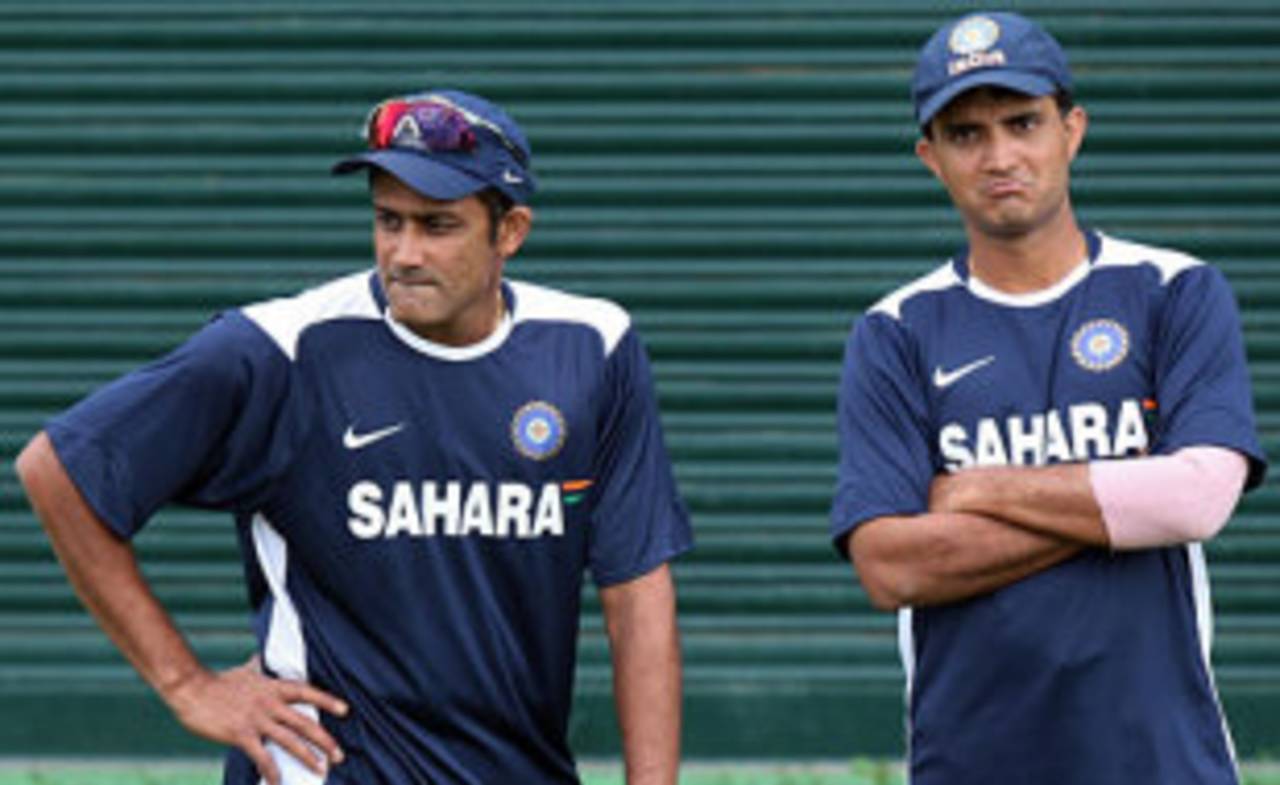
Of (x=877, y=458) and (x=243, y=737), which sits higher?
(x=877, y=458)

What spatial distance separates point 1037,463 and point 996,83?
72cm

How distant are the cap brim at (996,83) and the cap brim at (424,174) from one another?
908mm

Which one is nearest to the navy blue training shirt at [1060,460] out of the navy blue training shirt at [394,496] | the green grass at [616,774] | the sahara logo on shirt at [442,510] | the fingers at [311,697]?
the navy blue training shirt at [394,496]

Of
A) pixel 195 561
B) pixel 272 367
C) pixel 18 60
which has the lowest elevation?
pixel 195 561

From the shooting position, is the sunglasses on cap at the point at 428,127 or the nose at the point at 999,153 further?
the nose at the point at 999,153

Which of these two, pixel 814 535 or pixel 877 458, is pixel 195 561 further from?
pixel 877 458

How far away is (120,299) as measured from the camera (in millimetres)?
8477

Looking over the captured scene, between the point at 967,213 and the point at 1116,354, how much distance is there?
40 cm

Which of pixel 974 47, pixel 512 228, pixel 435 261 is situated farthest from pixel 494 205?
pixel 974 47

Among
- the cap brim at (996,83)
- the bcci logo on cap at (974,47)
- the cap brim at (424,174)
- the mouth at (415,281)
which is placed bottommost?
the mouth at (415,281)

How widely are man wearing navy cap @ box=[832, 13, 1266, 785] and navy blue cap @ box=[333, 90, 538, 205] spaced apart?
0.77m

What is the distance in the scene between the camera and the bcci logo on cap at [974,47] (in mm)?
4754

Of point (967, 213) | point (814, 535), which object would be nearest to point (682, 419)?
point (814, 535)

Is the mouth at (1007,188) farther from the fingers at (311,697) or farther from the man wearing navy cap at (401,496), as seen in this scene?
the fingers at (311,697)
